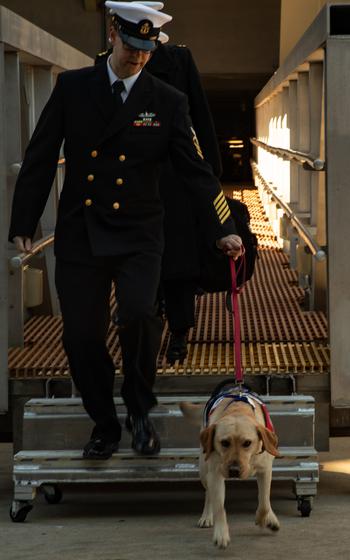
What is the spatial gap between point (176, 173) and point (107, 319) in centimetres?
115

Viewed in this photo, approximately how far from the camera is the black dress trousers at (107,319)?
559cm

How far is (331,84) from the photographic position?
6285mm

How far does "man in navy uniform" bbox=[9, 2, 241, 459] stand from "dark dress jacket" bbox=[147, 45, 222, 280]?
3.39ft

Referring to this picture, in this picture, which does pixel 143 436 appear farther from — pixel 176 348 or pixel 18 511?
pixel 176 348

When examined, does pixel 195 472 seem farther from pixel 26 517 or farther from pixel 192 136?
pixel 192 136

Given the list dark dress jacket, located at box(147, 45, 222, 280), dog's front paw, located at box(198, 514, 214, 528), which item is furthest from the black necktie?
dog's front paw, located at box(198, 514, 214, 528)

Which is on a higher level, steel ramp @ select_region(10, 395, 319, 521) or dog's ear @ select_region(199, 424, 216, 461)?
dog's ear @ select_region(199, 424, 216, 461)

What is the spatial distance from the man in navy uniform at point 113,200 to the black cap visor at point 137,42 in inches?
5.8

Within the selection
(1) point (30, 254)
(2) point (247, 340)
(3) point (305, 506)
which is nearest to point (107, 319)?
(1) point (30, 254)

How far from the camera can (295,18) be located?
52.5ft

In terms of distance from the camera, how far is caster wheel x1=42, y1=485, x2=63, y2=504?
6352 mm

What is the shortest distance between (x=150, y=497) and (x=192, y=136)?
5.86ft

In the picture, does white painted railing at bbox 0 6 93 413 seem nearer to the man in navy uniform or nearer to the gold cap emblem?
the man in navy uniform

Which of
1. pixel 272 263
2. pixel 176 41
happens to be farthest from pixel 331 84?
pixel 176 41
